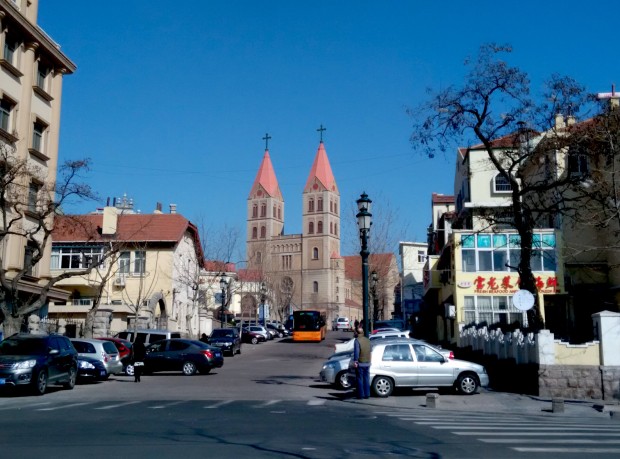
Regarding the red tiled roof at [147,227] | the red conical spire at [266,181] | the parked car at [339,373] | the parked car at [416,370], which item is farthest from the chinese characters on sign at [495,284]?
the red conical spire at [266,181]

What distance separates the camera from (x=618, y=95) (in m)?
33.2

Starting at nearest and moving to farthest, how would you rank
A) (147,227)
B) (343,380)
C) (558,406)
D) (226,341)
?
(558,406) → (343,380) → (226,341) → (147,227)

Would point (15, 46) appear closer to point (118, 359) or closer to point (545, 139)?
point (118, 359)

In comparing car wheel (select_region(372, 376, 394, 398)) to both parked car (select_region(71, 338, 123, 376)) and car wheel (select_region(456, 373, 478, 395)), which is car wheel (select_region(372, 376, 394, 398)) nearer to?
car wheel (select_region(456, 373, 478, 395))

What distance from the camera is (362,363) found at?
60.9ft

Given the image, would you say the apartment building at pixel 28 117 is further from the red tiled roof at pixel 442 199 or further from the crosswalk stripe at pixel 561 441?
the red tiled roof at pixel 442 199

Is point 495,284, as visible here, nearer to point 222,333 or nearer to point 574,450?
point 222,333

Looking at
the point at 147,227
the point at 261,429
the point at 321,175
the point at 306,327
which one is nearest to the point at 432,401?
the point at 261,429

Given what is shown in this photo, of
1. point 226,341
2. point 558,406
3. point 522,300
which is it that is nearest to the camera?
point 558,406

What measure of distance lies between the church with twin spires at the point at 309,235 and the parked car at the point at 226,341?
305 ft

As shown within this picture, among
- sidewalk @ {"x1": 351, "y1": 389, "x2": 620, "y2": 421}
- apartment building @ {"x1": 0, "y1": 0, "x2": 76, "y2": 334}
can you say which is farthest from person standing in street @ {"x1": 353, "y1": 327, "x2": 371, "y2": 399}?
apartment building @ {"x1": 0, "y1": 0, "x2": 76, "y2": 334}

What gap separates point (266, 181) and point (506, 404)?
143 metres

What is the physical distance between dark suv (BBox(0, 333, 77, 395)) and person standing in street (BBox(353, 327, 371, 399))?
873cm

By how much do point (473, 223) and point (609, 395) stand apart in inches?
991
